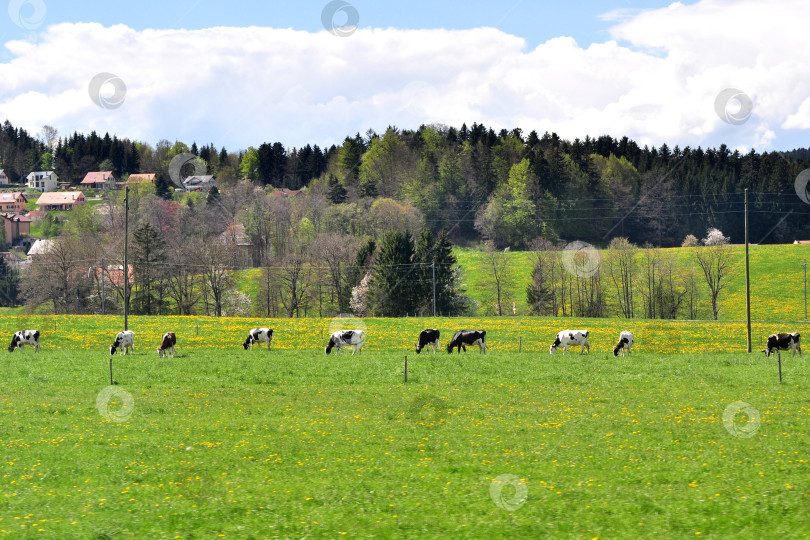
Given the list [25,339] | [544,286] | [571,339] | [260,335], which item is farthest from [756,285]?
[25,339]

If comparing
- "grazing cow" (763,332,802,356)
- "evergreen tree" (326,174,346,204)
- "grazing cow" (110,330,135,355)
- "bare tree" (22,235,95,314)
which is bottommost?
"grazing cow" (763,332,802,356)

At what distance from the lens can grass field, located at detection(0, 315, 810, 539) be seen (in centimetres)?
1333

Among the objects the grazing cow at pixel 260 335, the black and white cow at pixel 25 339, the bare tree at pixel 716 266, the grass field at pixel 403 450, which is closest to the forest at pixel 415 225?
the bare tree at pixel 716 266

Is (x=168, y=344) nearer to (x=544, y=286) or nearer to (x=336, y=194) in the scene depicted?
(x=544, y=286)

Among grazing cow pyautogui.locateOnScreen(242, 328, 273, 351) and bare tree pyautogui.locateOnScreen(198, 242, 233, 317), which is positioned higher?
bare tree pyautogui.locateOnScreen(198, 242, 233, 317)

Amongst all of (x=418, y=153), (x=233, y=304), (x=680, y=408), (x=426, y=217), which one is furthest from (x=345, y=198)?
(x=680, y=408)

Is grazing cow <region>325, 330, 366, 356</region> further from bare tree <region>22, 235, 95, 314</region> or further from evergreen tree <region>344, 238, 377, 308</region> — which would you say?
bare tree <region>22, 235, 95, 314</region>

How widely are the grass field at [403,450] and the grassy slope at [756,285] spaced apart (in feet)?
212

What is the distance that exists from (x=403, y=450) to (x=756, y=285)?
96.0m

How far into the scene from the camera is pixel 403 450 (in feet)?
60.2

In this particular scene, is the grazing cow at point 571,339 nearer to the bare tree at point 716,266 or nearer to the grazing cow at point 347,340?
the grazing cow at point 347,340

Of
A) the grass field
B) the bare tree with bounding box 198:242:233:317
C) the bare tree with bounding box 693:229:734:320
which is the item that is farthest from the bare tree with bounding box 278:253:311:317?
the grass field

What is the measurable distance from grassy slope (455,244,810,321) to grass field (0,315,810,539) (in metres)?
64.7

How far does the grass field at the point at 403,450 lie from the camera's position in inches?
525
